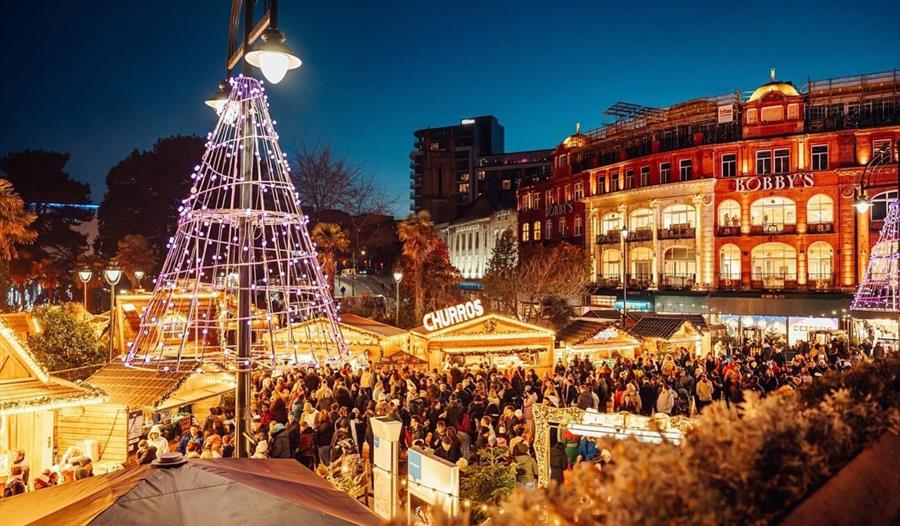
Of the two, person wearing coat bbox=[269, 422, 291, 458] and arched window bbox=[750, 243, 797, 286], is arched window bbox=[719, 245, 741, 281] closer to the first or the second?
arched window bbox=[750, 243, 797, 286]

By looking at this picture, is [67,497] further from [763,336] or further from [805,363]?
[763,336]

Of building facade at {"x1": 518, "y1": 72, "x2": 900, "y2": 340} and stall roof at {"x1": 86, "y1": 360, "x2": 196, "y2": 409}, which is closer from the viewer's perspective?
stall roof at {"x1": 86, "y1": 360, "x2": 196, "y2": 409}

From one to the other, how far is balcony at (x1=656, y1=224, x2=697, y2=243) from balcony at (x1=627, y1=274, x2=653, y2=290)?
3033mm

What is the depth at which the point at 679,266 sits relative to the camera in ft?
139

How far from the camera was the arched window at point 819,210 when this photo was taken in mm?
37219

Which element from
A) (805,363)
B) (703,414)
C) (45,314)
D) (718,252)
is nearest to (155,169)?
(45,314)

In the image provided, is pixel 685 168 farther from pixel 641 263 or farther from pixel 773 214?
pixel 641 263

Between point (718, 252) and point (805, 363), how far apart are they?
22604 millimetres

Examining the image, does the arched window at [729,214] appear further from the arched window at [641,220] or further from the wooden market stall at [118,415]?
the wooden market stall at [118,415]

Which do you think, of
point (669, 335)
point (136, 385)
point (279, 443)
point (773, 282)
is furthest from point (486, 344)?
point (773, 282)

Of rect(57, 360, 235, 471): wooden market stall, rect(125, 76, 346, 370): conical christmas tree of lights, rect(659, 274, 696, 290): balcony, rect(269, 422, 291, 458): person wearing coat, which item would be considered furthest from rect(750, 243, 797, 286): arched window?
rect(125, 76, 346, 370): conical christmas tree of lights

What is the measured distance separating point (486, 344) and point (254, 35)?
15.7 meters

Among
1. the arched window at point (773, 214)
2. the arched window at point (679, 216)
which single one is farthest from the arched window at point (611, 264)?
Result: the arched window at point (773, 214)

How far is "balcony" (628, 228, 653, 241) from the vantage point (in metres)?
43.8
